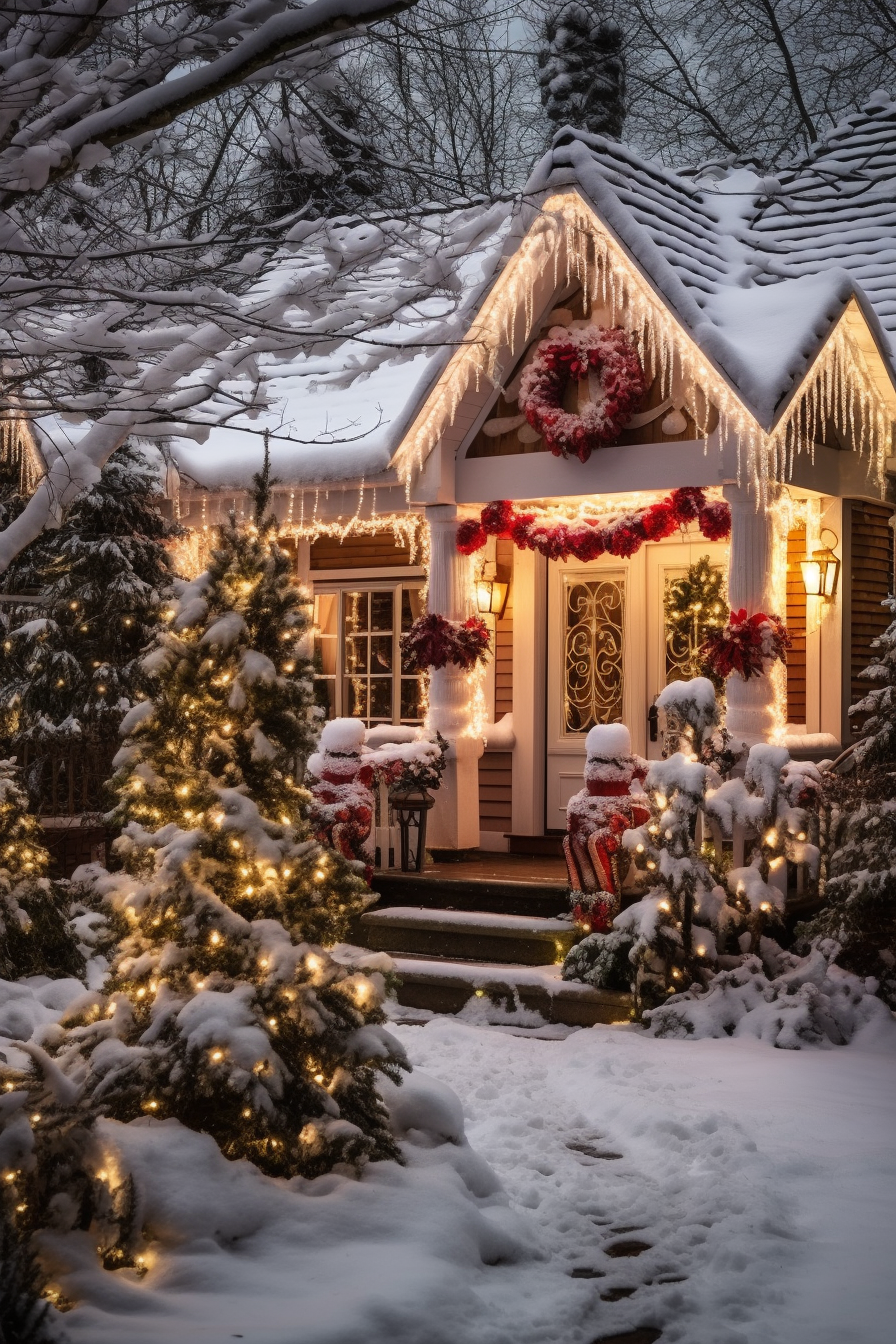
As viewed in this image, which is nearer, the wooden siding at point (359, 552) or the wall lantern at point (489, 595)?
the wall lantern at point (489, 595)

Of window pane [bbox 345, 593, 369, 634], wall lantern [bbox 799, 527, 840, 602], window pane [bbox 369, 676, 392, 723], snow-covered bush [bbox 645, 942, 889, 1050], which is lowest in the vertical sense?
snow-covered bush [bbox 645, 942, 889, 1050]

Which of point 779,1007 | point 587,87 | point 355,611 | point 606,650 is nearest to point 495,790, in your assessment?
point 606,650

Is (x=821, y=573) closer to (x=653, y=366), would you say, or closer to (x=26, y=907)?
(x=653, y=366)

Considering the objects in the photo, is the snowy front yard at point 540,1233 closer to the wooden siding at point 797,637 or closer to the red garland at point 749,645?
the red garland at point 749,645

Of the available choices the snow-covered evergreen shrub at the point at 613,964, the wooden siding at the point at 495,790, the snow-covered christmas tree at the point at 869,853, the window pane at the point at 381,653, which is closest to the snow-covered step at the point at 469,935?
the snow-covered evergreen shrub at the point at 613,964

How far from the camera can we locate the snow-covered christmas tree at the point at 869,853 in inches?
336

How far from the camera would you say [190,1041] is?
16.6 ft

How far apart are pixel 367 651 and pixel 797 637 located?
4345 mm

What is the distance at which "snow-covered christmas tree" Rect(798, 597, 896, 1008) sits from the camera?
8531 mm

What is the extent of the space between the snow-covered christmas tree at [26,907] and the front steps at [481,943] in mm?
2202

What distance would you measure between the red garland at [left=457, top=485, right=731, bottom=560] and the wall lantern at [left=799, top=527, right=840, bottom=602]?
93 centimetres

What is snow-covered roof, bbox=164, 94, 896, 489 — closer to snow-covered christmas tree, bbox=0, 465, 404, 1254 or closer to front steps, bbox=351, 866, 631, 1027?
snow-covered christmas tree, bbox=0, 465, 404, 1254

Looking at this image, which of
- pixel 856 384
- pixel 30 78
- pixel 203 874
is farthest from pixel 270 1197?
pixel 856 384

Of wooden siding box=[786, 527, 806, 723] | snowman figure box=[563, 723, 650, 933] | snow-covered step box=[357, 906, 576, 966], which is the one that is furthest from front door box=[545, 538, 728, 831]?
snowman figure box=[563, 723, 650, 933]
